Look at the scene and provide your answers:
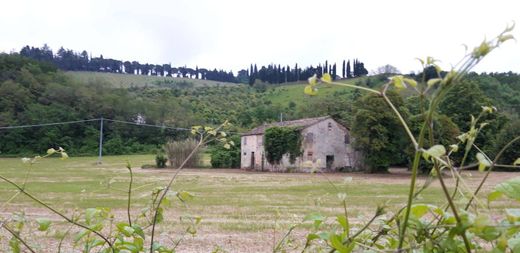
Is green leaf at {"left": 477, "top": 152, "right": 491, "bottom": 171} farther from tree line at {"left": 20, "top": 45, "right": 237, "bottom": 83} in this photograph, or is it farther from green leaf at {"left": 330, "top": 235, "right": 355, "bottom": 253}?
tree line at {"left": 20, "top": 45, "right": 237, "bottom": 83}

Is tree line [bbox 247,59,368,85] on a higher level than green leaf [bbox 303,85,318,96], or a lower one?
higher

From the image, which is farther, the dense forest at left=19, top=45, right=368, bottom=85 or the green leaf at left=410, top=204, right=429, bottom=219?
the dense forest at left=19, top=45, right=368, bottom=85

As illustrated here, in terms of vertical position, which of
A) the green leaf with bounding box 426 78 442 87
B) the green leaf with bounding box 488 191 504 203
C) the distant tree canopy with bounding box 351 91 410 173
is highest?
the distant tree canopy with bounding box 351 91 410 173

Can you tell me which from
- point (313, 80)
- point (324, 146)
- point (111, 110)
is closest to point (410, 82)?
point (313, 80)

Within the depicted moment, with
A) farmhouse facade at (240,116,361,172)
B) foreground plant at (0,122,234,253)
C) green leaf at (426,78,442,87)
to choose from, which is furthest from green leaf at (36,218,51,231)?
farmhouse facade at (240,116,361,172)

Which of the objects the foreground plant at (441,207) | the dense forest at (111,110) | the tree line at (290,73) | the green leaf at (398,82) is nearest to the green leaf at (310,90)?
the foreground plant at (441,207)

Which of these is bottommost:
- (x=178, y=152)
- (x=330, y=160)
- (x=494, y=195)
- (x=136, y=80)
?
(x=494, y=195)

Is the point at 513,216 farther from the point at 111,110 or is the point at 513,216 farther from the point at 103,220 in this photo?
the point at 111,110

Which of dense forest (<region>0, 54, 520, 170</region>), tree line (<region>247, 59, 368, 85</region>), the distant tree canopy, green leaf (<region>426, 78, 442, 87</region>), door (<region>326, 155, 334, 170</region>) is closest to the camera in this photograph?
green leaf (<region>426, 78, 442, 87</region>)

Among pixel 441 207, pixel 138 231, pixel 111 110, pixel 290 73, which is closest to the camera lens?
pixel 441 207

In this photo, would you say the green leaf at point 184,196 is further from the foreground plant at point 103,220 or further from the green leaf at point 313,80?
the green leaf at point 313,80

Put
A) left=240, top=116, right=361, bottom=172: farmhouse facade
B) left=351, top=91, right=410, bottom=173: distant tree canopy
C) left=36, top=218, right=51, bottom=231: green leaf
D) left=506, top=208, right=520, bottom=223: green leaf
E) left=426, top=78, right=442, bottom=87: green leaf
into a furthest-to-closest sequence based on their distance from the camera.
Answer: left=240, top=116, right=361, bottom=172: farmhouse facade → left=351, top=91, right=410, bottom=173: distant tree canopy → left=36, top=218, right=51, bottom=231: green leaf → left=506, top=208, right=520, bottom=223: green leaf → left=426, top=78, right=442, bottom=87: green leaf

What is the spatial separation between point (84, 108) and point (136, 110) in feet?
24.9

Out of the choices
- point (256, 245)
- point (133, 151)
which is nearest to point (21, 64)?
point (133, 151)
